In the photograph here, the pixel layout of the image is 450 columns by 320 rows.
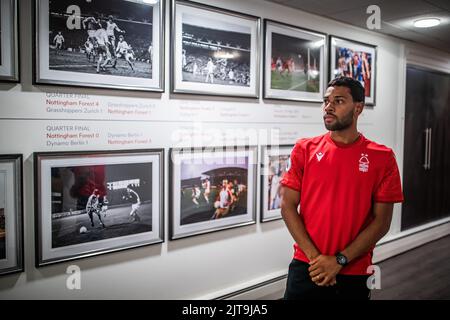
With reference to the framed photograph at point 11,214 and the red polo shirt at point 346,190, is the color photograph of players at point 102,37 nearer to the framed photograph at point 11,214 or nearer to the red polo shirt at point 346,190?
the framed photograph at point 11,214

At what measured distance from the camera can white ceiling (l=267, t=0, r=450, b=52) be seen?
2902mm

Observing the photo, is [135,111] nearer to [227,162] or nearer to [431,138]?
[227,162]

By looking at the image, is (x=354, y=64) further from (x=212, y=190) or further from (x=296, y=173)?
(x=296, y=173)

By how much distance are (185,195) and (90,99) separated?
0.89 metres

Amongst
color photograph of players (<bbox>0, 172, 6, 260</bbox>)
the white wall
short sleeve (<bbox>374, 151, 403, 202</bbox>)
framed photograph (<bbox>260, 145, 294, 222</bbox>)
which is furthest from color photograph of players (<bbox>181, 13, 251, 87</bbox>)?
short sleeve (<bbox>374, 151, 403, 202</bbox>)

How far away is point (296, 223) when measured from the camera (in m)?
1.75

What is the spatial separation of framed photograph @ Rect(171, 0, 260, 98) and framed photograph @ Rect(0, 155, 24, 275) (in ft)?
3.44

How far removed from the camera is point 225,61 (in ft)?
8.75

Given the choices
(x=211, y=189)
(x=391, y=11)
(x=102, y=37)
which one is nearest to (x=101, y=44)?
(x=102, y=37)

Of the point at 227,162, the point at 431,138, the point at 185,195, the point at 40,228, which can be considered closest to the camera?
the point at 40,228

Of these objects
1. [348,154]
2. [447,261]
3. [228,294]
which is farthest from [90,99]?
[447,261]

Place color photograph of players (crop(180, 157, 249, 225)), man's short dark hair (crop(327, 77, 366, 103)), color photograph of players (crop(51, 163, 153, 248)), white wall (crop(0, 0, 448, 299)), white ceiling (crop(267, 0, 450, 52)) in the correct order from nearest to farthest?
man's short dark hair (crop(327, 77, 366, 103)) → white wall (crop(0, 0, 448, 299)) → color photograph of players (crop(51, 163, 153, 248)) → color photograph of players (crop(180, 157, 249, 225)) → white ceiling (crop(267, 0, 450, 52))

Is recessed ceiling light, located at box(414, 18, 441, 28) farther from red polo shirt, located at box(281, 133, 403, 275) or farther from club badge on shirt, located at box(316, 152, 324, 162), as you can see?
club badge on shirt, located at box(316, 152, 324, 162)

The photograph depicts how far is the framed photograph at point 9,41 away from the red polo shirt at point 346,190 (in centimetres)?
153
